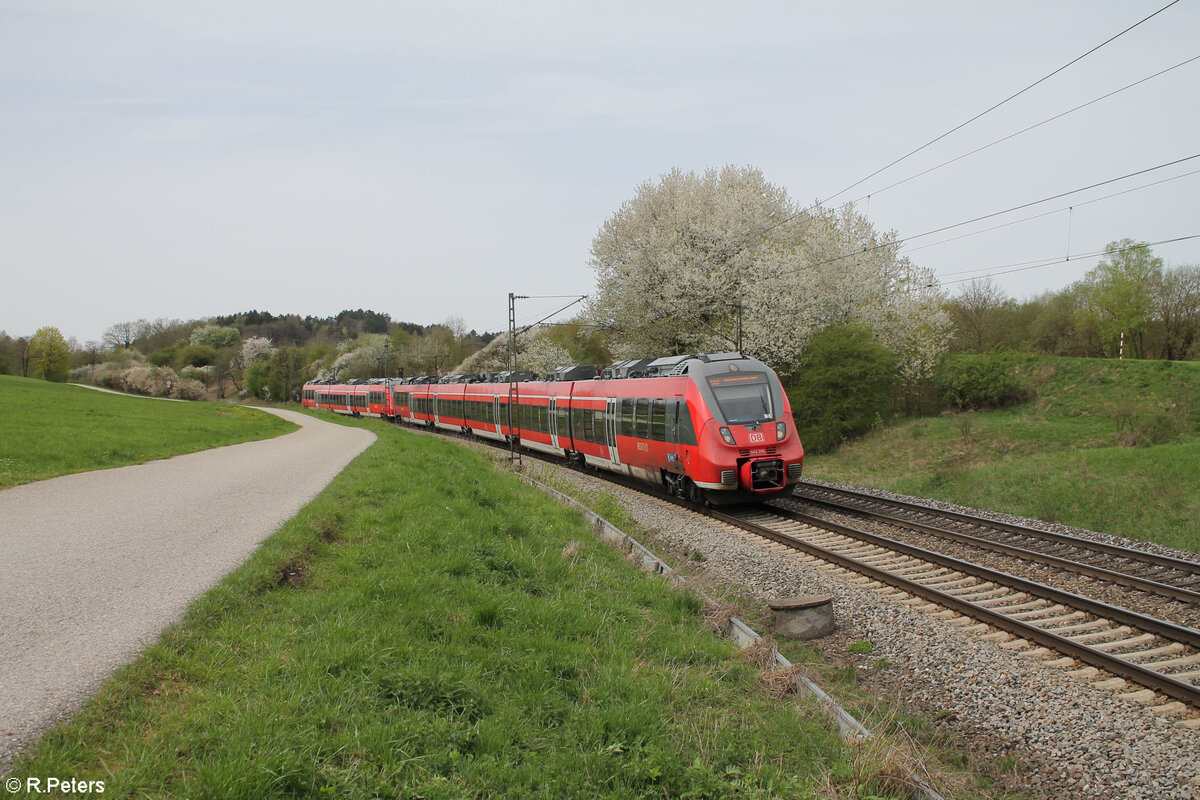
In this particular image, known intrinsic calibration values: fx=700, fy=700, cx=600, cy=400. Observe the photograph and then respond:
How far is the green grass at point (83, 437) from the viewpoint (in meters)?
13.0

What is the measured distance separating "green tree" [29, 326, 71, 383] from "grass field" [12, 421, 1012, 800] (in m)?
81.9

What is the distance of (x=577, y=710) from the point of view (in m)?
A: 4.67

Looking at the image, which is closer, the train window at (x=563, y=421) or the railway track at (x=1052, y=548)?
the railway track at (x=1052, y=548)

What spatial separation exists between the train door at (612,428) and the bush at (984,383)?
13986 mm

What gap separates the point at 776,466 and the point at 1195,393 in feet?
47.1

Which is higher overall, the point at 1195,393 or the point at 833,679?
the point at 1195,393

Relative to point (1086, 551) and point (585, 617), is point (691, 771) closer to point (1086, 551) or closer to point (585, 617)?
point (585, 617)

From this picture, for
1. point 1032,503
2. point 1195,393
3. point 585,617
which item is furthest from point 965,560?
point 1195,393

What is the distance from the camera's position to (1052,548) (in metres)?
10.6

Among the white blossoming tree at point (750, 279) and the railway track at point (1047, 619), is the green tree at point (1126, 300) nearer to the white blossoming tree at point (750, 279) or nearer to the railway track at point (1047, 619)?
the white blossoming tree at point (750, 279)

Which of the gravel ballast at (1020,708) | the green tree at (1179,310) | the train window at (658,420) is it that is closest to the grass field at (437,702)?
the gravel ballast at (1020,708)

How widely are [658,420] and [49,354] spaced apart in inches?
3097

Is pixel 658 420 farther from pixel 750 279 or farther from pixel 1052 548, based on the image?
pixel 750 279

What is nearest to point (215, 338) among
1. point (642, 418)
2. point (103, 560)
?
point (642, 418)
